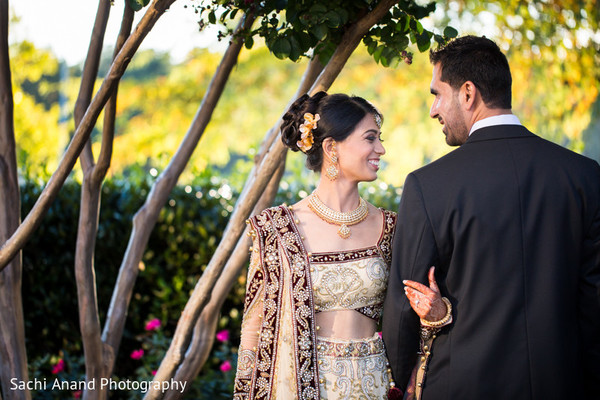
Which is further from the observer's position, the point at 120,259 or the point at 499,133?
the point at 120,259

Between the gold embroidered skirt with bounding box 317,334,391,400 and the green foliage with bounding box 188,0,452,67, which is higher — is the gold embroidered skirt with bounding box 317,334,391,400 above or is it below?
below

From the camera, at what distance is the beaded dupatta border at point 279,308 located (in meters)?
2.68

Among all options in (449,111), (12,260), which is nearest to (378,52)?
(449,111)

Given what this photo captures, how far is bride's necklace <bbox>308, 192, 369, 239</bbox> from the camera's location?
111 inches

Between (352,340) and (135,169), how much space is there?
134 inches

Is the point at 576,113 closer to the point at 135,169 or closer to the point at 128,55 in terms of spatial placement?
the point at 135,169

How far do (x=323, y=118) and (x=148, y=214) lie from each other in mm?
1237

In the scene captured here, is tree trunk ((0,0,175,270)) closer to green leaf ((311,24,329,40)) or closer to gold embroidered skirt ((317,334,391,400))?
green leaf ((311,24,329,40))

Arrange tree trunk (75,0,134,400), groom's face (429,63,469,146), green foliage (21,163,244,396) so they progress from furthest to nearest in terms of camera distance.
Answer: green foliage (21,163,244,396)
tree trunk (75,0,134,400)
groom's face (429,63,469,146)

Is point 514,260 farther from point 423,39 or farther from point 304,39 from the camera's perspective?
point 304,39

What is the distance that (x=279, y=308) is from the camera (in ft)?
8.97

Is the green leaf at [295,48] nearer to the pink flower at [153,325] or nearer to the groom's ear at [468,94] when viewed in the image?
the groom's ear at [468,94]

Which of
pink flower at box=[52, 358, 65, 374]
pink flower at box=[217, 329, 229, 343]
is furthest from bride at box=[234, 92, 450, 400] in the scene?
pink flower at box=[52, 358, 65, 374]

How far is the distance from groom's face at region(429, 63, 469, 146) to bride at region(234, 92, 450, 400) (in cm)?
37
